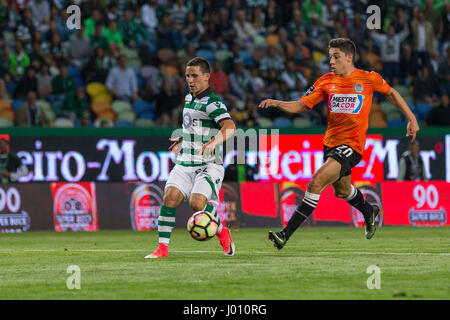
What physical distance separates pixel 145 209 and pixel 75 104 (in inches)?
136

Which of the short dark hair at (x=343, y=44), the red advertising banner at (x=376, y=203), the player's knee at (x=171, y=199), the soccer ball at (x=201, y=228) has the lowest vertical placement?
the red advertising banner at (x=376, y=203)

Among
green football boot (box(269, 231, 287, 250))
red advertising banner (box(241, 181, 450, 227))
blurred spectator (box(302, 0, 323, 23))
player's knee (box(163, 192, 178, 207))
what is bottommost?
red advertising banner (box(241, 181, 450, 227))

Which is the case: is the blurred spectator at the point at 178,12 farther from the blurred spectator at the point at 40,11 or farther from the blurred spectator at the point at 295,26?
the blurred spectator at the point at 40,11

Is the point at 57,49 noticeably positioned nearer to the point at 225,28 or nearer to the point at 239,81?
the point at 239,81

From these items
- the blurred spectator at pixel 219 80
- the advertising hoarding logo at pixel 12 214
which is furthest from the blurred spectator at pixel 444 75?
the advertising hoarding logo at pixel 12 214

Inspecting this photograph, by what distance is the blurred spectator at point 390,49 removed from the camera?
24.4 metres

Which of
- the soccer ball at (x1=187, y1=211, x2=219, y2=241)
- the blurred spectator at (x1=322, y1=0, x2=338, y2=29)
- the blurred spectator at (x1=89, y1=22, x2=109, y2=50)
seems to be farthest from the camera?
the blurred spectator at (x1=322, y1=0, x2=338, y2=29)

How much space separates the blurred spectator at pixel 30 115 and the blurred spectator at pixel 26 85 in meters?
0.75

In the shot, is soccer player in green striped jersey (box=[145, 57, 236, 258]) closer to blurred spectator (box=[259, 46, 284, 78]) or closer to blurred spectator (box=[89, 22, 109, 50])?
blurred spectator (box=[89, 22, 109, 50])

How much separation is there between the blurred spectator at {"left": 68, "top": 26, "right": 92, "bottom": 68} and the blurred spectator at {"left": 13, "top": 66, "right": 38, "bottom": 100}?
1.32 m

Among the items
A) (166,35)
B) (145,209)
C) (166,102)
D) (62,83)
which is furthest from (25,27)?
(145,209)

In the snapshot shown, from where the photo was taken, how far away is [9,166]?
1934 centimetres

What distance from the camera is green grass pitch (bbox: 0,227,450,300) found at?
25.4ft

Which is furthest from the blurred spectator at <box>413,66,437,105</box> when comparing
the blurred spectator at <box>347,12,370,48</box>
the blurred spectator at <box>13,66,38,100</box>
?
the blurred spectator at <box>13,66,38,100</box>
